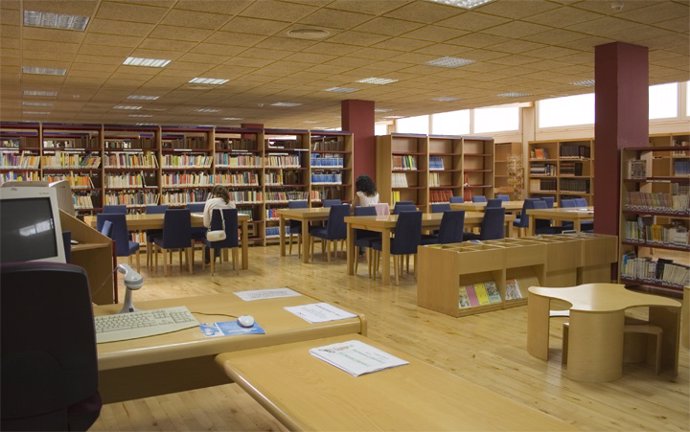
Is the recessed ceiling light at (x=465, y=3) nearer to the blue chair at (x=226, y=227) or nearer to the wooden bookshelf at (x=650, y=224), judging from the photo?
the wooden bookshelf at (x=650, y=224)

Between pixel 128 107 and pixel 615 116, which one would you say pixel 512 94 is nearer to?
pixel 615 116

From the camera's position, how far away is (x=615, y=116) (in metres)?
6.94

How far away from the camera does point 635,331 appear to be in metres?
4.09

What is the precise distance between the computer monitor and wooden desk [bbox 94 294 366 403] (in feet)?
1.06

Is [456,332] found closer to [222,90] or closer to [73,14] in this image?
[73,14]

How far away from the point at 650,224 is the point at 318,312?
221 inches

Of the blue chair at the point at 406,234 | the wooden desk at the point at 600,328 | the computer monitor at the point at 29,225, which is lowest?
the wooden desk at the point at 600,328

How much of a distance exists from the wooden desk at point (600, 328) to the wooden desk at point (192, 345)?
2142 mm

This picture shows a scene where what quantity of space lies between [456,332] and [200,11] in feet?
12.7

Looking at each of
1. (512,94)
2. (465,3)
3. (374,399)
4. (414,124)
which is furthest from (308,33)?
(414,124)

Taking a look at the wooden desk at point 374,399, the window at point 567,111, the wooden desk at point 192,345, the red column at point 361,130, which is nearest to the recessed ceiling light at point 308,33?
the wooden desk at point 192,345

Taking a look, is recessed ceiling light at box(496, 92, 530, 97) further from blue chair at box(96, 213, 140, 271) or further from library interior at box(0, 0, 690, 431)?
blue chair at box(96, 213, 140, 271)

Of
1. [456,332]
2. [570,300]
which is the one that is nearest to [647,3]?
[570,300]

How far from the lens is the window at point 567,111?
13047 mm
